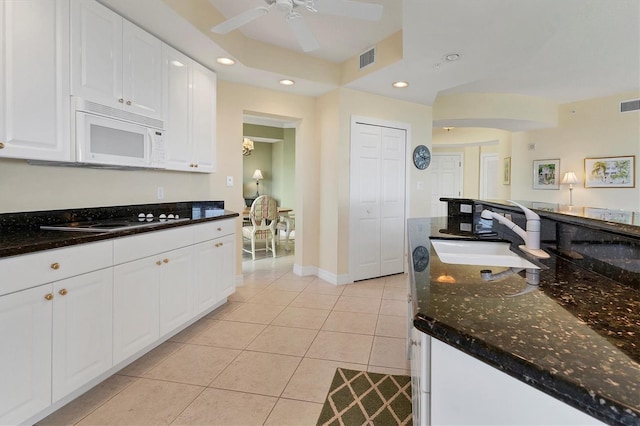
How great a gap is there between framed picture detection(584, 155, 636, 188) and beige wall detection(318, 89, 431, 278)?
3.40m

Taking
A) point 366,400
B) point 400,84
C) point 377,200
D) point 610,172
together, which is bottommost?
point 366,400

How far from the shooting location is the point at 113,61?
2078mm

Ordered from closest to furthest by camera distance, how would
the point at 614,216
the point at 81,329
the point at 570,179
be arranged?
1. the point at 614,216
2. the point at 81,329
3. the point at 570,179

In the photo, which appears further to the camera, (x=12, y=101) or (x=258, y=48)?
(x=258, y=48)

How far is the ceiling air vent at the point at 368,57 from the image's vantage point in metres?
3.11

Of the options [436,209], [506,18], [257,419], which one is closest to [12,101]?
[257,419]

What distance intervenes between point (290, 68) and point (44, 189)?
95.1 inches

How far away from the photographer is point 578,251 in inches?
45.8

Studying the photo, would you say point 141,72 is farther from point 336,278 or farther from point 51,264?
point 336,278

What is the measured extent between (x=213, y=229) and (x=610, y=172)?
5.90m

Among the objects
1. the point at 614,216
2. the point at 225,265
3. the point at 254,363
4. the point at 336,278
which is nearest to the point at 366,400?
the point at 254,363

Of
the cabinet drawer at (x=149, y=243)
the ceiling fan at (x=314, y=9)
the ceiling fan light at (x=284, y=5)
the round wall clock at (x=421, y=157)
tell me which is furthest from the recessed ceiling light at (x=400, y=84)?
the cabinet drawer at (x=149, y=243)

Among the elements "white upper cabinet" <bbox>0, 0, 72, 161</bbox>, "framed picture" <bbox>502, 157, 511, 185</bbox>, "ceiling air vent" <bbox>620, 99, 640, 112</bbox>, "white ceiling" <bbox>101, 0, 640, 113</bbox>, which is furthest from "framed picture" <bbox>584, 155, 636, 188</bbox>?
"white upper cabinet" <bbox>0, 0, 72, 161</bbox>

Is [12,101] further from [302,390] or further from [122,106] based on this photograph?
[302,390]
